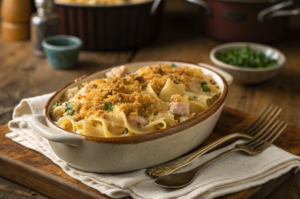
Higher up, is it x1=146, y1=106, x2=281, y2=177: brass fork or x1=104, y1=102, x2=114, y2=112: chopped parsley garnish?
x1=104, y1=102, x2=114, y2=112: chopped parsley garnish

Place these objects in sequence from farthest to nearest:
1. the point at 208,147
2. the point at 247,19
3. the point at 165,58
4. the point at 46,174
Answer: the point at 165,58 → the point at 247,19 → the point at 208,147 → the point at 46,174

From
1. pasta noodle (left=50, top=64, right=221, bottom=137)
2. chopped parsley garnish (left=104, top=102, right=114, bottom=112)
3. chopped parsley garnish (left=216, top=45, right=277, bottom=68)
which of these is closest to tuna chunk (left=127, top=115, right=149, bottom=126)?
pasta noodle (left=50, top=64, right=221, bottom=137)

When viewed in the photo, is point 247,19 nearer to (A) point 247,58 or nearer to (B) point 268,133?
(A) point 247,58

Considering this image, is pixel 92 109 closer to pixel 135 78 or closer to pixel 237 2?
pixel 135 78

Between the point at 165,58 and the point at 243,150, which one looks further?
the point at 165,58

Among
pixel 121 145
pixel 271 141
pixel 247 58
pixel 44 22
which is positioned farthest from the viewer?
pixel 44 22

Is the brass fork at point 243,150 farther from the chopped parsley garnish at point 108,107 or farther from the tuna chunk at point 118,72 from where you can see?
the tuna chunk at point 118,72

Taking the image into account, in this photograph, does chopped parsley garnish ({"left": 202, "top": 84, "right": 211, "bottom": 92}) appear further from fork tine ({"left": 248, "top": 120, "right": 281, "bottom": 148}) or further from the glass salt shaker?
the glass salt shaker

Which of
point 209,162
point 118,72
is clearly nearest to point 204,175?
point 209,162
